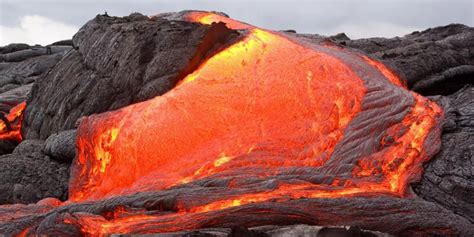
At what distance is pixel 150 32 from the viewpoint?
13.0 meters

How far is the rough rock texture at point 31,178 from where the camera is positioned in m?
10.7

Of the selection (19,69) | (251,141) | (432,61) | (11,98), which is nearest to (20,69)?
(19,69)

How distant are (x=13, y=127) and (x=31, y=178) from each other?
516cm

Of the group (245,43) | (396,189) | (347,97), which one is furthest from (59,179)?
(396,189)

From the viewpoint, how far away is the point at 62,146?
11.8m

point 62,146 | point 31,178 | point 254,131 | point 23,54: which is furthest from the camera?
point 23,54

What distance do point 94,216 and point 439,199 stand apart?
485 centimetres

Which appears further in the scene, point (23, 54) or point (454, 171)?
point (23, 54)

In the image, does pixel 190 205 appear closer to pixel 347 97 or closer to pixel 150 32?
pixel 347 97

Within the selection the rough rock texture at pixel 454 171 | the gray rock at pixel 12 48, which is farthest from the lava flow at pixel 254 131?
the gray rock at pixel 12 48

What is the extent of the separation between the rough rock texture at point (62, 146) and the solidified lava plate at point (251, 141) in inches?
23.9

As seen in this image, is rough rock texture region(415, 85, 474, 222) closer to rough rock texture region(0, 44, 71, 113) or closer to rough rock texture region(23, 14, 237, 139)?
rough rock texture region(23, 14, 237, 139)

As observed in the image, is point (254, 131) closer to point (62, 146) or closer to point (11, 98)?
point (62, 146)

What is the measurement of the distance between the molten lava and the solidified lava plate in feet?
17.0
